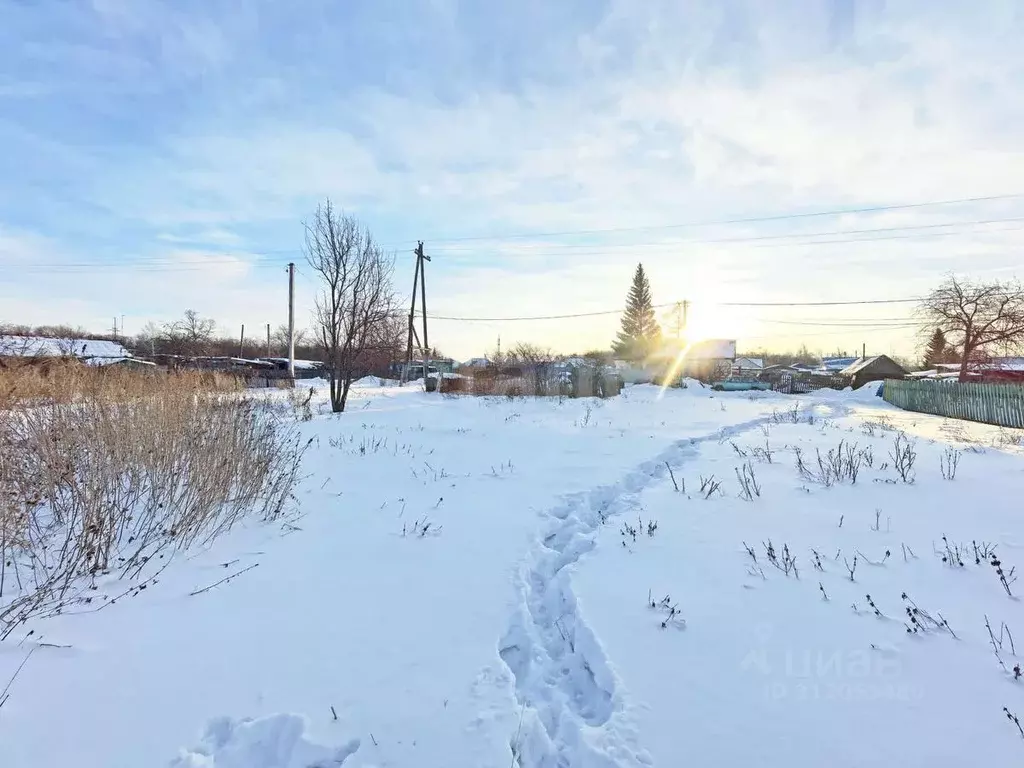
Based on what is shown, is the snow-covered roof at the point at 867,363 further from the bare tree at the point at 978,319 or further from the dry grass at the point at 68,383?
the dry grass at the point at 68,383

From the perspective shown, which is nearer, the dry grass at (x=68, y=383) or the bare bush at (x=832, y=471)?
the dry grass at (x=68, y=383)

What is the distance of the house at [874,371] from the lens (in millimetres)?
38906

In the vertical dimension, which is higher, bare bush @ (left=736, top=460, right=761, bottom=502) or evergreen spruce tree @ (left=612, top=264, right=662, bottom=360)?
evergreen spruce tree @ (left=612, top=264, right=662, bottom=360)

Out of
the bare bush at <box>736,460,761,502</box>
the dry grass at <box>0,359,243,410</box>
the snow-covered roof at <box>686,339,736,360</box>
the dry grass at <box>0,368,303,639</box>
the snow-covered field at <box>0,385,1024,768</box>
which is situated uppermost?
the snow-covered roof at <box>686,339,736,360</box>

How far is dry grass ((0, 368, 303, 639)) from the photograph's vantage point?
3113 mm

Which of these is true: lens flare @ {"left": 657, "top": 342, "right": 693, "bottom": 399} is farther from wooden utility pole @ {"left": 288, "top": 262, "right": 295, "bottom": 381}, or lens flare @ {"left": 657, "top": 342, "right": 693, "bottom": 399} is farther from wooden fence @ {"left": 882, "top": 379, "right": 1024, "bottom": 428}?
wooden utility pole @ {"left": 288, "top": 262, "right": 295, "bottom": 381}

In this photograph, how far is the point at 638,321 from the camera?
2047 inches

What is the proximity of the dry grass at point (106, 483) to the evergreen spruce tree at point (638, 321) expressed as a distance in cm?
4836

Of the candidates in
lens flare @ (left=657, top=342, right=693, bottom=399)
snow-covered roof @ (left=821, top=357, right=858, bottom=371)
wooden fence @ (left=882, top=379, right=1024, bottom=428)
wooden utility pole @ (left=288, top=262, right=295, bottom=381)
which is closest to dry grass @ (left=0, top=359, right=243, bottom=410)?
wooden fence @ (left=882, top=379, right=1024, bottom=428)

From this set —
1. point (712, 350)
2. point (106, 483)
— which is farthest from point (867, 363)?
point (106, 483)

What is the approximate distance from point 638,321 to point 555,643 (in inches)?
2030

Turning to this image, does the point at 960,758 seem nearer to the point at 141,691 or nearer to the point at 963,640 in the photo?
the point at 963,640

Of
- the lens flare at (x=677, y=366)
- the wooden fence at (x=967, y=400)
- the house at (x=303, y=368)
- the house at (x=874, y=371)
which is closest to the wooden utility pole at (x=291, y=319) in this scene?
the house at (x=303, y=368)

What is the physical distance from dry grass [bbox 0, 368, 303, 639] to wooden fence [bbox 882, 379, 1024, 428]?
20965mm
